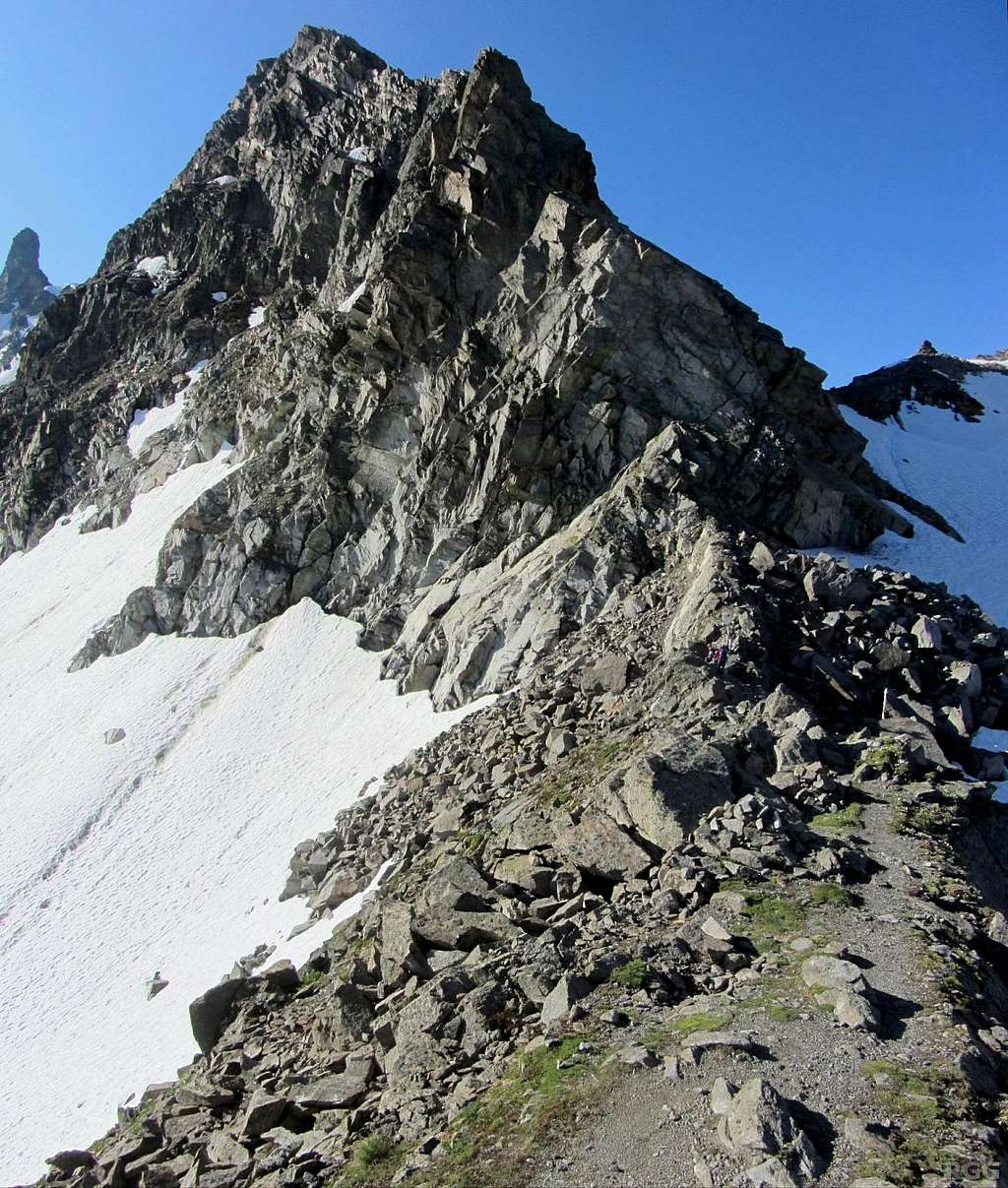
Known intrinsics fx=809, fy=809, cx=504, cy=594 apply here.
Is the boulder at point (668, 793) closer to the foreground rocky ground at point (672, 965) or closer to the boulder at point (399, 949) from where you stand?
the foreground rocky ground at point (672, 965)

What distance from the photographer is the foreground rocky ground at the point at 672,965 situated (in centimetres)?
723

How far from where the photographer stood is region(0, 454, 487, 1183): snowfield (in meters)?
19.1

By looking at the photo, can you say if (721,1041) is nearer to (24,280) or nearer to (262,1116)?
(262,1116)

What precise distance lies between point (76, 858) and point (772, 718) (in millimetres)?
24871

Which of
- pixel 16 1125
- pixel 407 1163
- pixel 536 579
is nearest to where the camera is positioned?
pixel 407 1163

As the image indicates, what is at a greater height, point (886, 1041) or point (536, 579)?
point (536, 579)

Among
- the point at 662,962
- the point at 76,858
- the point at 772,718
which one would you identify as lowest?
the point at 76,858

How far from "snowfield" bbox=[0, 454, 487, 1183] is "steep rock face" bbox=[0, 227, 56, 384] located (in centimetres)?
17301

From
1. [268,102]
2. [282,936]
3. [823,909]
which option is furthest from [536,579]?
[268,102]

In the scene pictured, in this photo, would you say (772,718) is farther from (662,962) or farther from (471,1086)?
(471,1086)

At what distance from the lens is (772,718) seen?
15203 mm

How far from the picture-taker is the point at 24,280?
192m

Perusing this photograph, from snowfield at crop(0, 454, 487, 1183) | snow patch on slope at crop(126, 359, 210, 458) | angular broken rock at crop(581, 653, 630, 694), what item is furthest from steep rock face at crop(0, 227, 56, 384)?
angular broken rock at crop(581, 653, 630, 694)

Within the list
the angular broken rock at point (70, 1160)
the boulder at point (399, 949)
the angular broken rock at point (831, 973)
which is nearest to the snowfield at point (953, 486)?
the angular broken rock at point (831, 973)
